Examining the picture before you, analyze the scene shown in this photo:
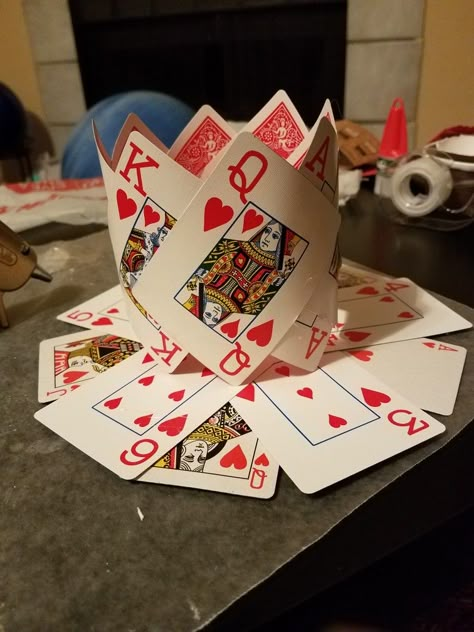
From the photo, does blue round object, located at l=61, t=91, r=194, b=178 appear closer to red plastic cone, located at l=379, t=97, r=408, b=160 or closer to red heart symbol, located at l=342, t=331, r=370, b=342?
red plastic cone, located at l=379, t=97, r=408, b=160

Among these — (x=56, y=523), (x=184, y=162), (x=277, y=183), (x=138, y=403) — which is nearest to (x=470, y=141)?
(x=184, y=162)

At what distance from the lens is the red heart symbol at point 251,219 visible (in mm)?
526

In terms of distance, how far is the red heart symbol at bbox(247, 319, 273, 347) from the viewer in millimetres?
581

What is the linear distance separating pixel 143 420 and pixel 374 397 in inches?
10.3

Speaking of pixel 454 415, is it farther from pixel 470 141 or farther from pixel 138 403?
pixel 470 141

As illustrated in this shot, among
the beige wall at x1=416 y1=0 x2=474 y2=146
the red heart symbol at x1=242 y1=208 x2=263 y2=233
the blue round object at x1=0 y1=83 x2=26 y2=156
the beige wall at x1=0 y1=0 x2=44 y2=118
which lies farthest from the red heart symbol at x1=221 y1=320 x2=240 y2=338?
the beige wall at x1=0 y1=0 x2=44 y2=118

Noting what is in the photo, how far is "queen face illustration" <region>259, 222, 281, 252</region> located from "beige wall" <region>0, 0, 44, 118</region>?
2.63 m

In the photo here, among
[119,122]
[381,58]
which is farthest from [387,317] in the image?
[381,58]

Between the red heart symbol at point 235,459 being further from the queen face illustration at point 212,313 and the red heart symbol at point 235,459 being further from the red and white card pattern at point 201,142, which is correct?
the red and white card pattern at point 201,142

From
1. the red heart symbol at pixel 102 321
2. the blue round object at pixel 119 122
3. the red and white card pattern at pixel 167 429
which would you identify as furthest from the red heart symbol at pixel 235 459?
the blue round object at pixel 119 122

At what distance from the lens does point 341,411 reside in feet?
1.89

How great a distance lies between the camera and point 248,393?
612 mm

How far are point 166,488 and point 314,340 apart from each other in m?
0.24

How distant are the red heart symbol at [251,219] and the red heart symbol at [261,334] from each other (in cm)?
11
